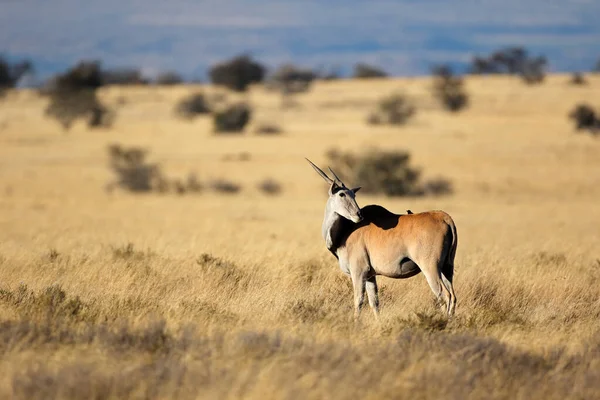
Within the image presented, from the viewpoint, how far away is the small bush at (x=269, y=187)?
32812 mm

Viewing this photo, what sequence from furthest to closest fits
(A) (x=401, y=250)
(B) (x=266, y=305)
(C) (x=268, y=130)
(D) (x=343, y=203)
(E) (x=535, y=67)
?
(E) (x=535, y=67), (C) (x=268, y=130), (B) (x=266, y=305), (D) (x=343, y=203), (A) (x=401, y=250)

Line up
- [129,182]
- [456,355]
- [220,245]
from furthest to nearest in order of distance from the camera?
[129,182] → [220,245] → [456,355]

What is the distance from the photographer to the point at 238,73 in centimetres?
9600

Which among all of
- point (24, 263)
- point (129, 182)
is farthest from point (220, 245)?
point (129, 182)

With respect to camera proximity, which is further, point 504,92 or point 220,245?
point 504,92

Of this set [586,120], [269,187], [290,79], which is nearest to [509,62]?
[290,79]

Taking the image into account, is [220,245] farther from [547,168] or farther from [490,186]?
[547,168]

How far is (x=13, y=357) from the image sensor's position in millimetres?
6699

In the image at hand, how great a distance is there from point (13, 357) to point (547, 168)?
33422 millimetres

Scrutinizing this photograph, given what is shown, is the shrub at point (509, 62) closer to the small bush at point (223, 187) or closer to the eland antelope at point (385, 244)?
the small bush at point (223, 187)

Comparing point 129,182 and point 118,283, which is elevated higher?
point 118,283

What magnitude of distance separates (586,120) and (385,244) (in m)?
43.7

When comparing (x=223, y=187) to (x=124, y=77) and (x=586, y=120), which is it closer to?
(x=586, y=120)

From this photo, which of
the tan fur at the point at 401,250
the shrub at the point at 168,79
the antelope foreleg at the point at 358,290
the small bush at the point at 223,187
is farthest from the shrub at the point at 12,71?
the antelope foreleg at the point at 358,290
